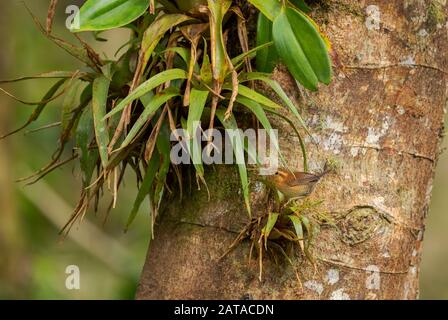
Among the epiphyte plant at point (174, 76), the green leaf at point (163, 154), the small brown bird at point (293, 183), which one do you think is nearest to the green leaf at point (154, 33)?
the epiphyte plant at point (174, 76)

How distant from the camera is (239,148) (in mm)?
1098

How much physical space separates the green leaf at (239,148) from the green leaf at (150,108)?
0.28ft

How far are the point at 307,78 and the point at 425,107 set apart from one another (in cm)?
26

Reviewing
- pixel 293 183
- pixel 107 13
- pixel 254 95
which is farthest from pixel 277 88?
pixel 107 13

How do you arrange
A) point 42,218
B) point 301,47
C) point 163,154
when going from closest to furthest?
point 301,47
point 163,154
point 42,218

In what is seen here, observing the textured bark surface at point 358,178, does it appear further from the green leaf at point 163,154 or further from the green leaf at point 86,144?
the green leaf at point 86,144

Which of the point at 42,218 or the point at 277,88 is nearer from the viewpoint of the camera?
the point at 277,88

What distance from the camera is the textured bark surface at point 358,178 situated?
44.6 inches

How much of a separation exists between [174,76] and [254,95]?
0.14 m

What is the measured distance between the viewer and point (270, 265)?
3.74ft

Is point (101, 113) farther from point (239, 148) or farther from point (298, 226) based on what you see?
point (298, 226)

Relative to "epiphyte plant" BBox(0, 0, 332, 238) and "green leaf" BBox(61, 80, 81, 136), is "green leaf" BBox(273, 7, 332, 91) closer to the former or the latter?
"epiphyte plant" BBox(0, 0, 332, 238)

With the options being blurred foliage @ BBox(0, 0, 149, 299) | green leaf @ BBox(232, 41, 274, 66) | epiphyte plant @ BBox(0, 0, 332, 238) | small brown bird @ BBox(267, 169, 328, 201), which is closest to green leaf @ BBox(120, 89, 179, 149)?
epiphyte plant @ BBox(0, 0, 332, 238)
